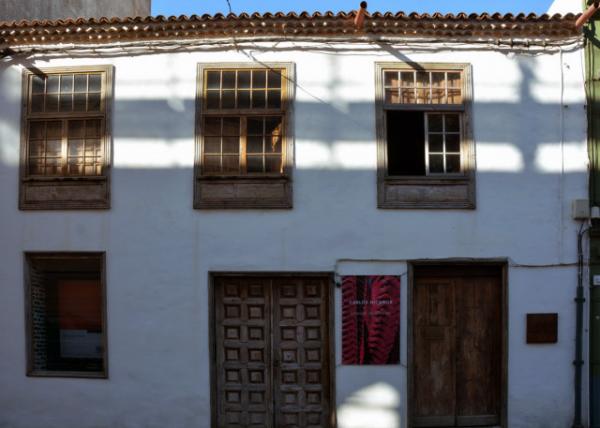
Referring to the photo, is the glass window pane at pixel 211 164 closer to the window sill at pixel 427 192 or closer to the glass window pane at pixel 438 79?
the window sill at pixel 427 192

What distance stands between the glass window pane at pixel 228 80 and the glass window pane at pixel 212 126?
471 mm

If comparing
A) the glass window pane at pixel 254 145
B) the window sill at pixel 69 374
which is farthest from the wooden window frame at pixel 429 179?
the window sill at pixel 69 374

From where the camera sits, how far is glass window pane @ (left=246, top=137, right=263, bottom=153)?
752 cm

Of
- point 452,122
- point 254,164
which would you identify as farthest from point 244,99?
point 452,122

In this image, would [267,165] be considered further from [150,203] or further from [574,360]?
[574,360]

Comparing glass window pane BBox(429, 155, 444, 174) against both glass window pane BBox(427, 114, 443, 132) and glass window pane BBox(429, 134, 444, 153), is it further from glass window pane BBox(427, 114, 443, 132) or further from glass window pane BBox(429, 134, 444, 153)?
glass window pane BBox(427, 114, 443, 132)

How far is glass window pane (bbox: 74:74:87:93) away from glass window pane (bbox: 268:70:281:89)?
104 inches

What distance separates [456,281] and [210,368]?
141 inches

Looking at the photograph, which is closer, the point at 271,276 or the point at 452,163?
the point at 271,276

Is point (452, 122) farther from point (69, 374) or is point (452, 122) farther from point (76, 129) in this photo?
point (69, 374)

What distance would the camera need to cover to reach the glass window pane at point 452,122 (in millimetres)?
7484

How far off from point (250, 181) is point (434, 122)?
2.71 m

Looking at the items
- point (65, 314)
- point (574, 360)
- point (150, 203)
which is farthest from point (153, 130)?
point (574, 360)

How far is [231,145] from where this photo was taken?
24.7 feet
